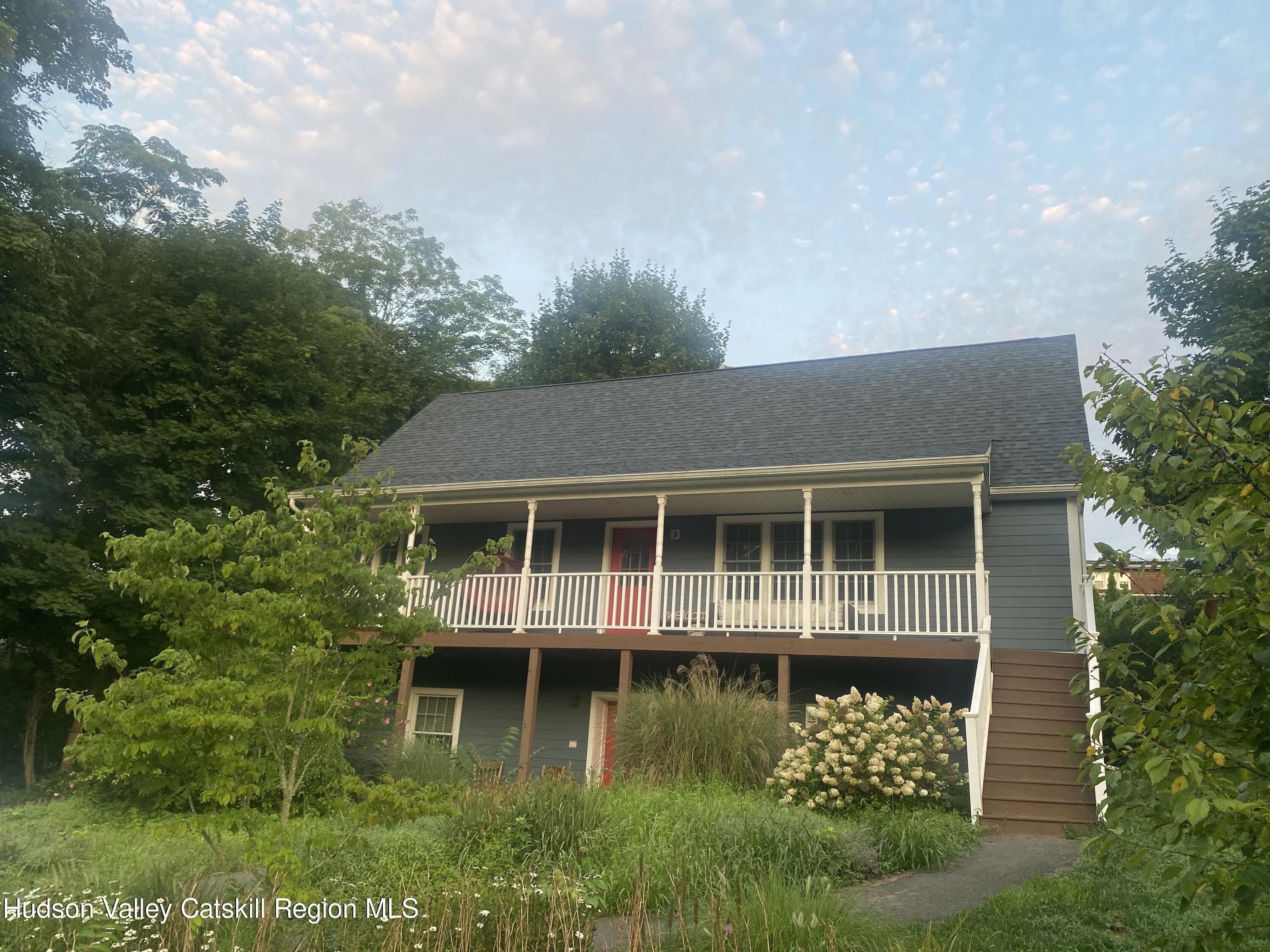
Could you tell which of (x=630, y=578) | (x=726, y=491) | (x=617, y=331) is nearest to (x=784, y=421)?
(x=726, y=491)

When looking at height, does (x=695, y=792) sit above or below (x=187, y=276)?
below

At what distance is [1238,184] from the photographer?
58.1 ft

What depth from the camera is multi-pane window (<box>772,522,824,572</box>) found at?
14016 mm

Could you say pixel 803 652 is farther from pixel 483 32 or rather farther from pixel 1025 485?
pixel 483 32

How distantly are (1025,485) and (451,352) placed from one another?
2542 centimetres

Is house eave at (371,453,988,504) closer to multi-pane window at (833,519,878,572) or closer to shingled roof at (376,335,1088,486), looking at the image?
shingled roof at (376,335,1088,486)

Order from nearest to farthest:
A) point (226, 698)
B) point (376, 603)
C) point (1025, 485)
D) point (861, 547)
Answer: point (226, 698) < point (376, 603) < point (1025, 485) < point (861, 547)

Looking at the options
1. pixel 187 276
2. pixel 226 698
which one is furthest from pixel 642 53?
pixel 187 276

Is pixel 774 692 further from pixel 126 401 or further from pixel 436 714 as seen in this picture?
pixel 126 401

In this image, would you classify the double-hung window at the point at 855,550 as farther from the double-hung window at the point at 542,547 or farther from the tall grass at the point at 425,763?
the tall grass at the point at 425,763

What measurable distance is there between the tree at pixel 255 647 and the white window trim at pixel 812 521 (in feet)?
29.3

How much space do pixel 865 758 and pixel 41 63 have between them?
716 inches

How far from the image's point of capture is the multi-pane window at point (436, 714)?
15.3 m

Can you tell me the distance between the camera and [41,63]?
53.5 feet
